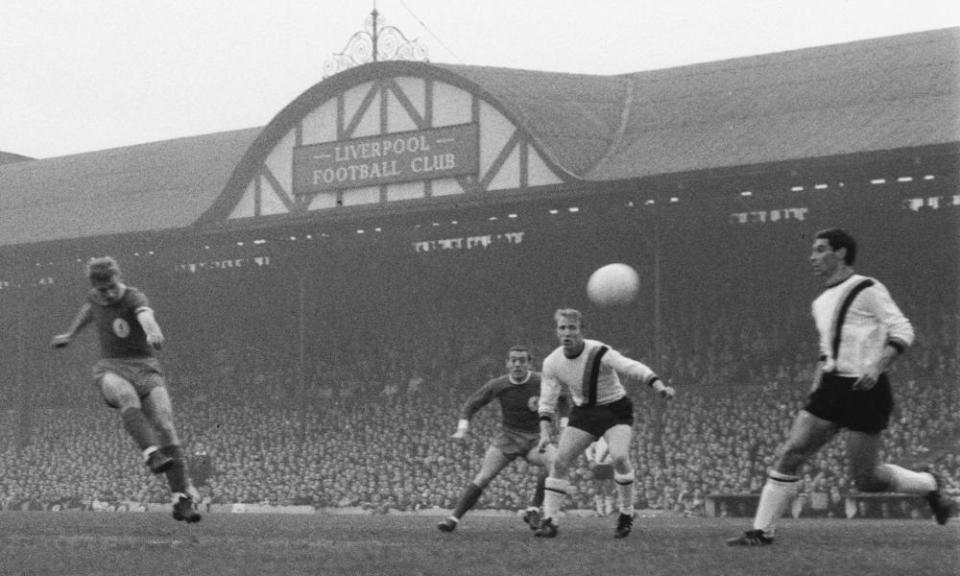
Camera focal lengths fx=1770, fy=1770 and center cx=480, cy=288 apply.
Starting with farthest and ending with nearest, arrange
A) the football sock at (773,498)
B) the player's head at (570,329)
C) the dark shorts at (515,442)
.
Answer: the dark shorts at (515,442) → the player's head at (570,329) → the football sock at (773,498)

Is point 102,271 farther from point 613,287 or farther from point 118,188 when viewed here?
point 118,188

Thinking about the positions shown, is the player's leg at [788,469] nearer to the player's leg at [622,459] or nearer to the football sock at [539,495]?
the player's leg at [622,459]

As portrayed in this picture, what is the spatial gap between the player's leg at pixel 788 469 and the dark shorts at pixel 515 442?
620 centimetres

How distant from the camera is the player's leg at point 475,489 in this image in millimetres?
16375

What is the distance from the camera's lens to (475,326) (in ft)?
142

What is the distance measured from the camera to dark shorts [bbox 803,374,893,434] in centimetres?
1127

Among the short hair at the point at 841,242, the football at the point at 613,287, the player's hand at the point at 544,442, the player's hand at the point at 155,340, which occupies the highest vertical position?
the football at the point at 613,287

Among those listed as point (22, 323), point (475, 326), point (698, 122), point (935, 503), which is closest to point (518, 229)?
point (475, 326)

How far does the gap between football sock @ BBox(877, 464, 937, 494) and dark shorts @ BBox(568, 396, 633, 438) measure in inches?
146

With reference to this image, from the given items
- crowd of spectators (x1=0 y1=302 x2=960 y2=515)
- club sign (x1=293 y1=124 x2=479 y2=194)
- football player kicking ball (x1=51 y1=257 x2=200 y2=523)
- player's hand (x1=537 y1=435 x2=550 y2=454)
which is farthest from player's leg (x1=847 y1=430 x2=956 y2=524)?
club sign (x1=293 y1=124 x2=479 y2=194)

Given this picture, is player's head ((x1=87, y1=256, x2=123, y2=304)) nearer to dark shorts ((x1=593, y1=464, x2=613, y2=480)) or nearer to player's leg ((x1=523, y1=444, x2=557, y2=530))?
player's leg ((x1=523, y1=444, x2=557, y2=530))

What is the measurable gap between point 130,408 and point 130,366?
0.40 m

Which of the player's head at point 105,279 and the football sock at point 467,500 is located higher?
the player's head at point 105,279

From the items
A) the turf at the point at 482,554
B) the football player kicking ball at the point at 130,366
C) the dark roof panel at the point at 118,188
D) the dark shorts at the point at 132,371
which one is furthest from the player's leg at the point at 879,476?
the dark roof panel at the point at 118,188
